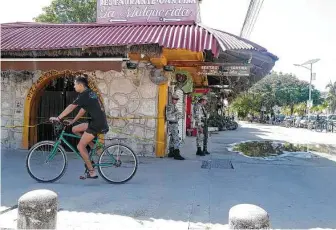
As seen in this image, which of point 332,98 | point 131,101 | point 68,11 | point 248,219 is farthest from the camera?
point 332,98

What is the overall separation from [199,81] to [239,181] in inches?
374

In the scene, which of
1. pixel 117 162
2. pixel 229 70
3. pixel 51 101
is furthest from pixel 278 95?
pixel 117 162

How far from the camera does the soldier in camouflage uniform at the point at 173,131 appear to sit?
892 centimetres

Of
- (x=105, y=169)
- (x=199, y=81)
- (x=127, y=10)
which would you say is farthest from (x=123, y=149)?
(x=199, y=81)

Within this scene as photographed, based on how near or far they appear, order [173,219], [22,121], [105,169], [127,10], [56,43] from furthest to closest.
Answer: [127,10] → [22,121] → [56,43] → [105,169] → [173,219]

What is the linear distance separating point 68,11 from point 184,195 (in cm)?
2658

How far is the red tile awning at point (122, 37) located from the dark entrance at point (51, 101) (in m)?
1.53

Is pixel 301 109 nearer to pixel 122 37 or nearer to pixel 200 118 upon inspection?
pixel 200 118

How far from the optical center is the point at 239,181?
21.1ft

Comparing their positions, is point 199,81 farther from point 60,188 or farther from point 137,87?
point 60,188

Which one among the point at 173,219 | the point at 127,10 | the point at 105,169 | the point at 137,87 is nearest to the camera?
the point at 173,219

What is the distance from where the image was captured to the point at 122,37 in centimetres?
816

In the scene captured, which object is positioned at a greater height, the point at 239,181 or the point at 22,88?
the point at 22,88

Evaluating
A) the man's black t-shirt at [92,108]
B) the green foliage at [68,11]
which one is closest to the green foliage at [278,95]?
the green foliage at [68,11]
